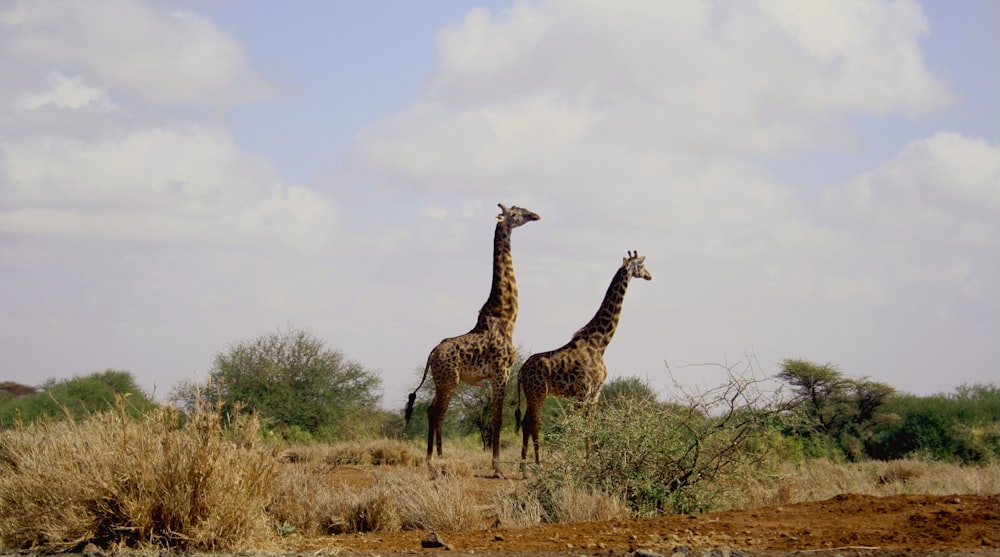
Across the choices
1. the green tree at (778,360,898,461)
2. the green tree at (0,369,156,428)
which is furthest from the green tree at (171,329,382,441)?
the green tree at (778,360,898,461)

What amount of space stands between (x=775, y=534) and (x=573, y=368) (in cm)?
759

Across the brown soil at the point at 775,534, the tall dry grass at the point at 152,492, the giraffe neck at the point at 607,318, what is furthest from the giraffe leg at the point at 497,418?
the tall dry grass at the point at 152,492

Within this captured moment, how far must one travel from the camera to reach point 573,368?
15.3 m

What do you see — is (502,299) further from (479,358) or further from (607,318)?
(607,318)

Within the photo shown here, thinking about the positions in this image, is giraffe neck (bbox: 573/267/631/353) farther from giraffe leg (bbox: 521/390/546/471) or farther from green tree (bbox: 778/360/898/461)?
green tree (bbox: 778/360/898/461)

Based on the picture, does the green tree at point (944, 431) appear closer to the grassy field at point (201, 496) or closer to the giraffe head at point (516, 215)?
the giraffe head at point (516, 215)

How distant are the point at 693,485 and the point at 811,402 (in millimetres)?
12532

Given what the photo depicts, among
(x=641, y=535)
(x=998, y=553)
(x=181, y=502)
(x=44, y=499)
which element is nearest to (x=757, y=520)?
(x=641, y=535)

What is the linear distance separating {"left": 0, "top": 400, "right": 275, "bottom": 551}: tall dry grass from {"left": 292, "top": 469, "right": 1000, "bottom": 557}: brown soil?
812 mm

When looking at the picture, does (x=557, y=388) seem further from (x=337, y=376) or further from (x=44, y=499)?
(x=337, y=376)

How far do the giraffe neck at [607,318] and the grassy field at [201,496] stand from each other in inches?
212

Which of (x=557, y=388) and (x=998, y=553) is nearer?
(x=998, y=553)

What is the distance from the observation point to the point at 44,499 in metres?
7.97

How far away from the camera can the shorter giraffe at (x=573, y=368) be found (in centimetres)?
1513
